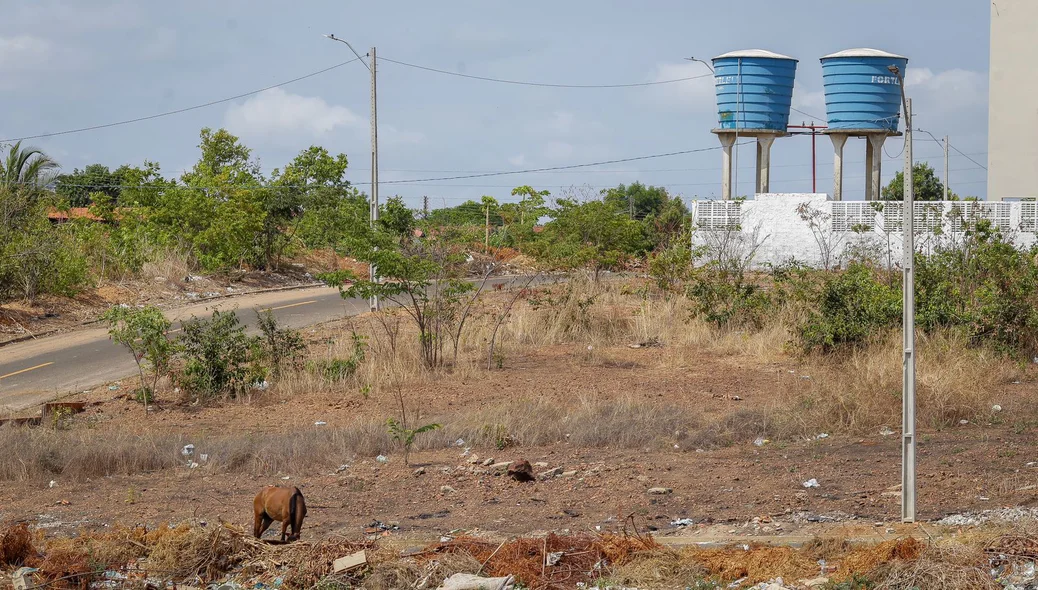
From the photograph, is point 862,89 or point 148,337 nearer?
point 148,337

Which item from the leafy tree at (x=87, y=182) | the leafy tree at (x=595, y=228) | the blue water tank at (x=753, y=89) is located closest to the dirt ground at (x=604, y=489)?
the leafy tree at (x=595, y=228)

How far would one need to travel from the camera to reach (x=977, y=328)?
15.1m

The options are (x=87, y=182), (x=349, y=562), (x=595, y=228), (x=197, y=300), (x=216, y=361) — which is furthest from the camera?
(x=87, y=182)

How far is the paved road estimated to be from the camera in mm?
15141

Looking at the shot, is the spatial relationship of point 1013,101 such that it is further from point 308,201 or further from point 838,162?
point 308,201

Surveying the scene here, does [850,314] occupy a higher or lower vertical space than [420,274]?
lower

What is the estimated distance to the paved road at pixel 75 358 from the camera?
15141mm

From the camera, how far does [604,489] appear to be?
28.6ft

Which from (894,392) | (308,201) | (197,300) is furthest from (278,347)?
(308,201)

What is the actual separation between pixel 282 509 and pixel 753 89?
1308 inches

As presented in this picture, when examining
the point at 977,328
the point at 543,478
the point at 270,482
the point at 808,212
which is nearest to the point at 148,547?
the point at 270,482

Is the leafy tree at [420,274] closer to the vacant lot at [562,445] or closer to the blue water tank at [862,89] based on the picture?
the vacant lot at [562,445]

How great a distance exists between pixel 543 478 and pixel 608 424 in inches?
75.8

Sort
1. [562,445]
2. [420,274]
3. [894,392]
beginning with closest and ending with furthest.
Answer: [562,445]
[894,392]
[420,274]
